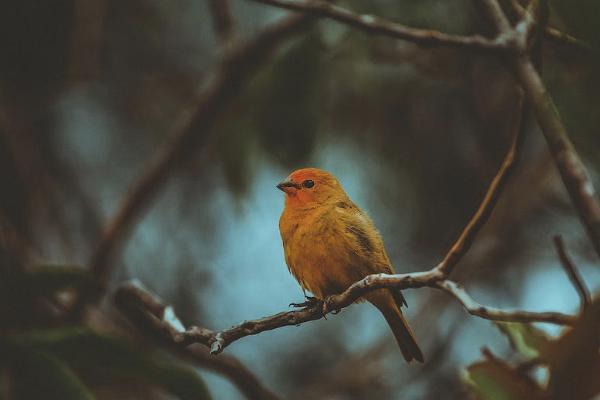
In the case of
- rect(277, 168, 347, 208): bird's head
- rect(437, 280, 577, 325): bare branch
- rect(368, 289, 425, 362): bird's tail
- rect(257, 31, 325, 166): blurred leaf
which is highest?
rect(257, 31, 325, 166): blurred leaf

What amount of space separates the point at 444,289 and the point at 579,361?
0.36 meters

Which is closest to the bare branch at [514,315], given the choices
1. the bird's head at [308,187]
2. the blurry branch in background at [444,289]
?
the blurry branch in background at [444,289]

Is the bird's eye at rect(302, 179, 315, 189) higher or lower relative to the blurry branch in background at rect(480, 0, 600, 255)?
higher

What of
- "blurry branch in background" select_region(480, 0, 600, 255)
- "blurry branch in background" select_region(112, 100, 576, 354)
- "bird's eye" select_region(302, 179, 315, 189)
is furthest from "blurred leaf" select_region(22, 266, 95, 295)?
"blurry branch in background" select_region(480, 0, 600, 255)

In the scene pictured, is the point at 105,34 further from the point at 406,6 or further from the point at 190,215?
the point at 406,6

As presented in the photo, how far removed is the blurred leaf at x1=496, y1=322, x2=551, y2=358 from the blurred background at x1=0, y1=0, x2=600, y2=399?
2101 mm

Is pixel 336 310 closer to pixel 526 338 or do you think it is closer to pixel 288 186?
pixel 526 338

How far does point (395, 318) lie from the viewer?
3338 mm

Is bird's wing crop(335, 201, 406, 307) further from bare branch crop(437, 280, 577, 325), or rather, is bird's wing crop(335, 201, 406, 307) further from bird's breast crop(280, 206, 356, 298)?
bare branch crop(437, 280, 577, 325)

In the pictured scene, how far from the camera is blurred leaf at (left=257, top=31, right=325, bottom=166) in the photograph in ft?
11.1

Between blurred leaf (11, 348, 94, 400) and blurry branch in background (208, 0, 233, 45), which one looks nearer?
blurred leaf (11, 348, 94, 400)

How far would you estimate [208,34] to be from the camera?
25.2ft

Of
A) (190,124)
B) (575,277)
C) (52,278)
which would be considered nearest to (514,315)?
(575,277)

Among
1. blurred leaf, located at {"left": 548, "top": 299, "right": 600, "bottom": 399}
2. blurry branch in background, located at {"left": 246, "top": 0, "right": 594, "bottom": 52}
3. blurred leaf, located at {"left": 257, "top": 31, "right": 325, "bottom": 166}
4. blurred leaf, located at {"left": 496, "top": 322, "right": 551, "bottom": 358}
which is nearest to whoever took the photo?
blurred leaf, located at {"left": 548, "top": 299, "right": 600, "bottom": 399}
